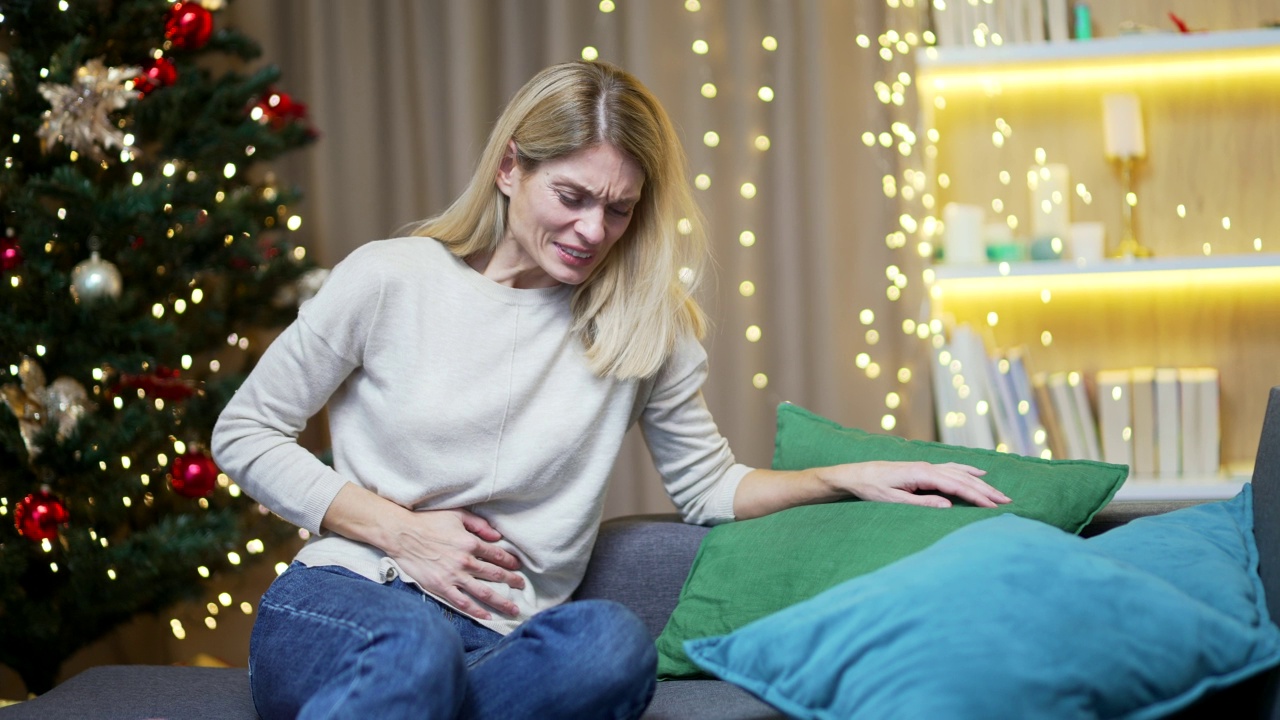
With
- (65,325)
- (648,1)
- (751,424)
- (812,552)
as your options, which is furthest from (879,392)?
(65,325)

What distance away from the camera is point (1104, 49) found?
2336 mm

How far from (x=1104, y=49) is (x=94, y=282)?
1957 millimetres

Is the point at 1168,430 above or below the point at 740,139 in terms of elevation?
below

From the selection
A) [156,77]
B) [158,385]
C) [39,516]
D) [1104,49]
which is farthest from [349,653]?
[1104,49]

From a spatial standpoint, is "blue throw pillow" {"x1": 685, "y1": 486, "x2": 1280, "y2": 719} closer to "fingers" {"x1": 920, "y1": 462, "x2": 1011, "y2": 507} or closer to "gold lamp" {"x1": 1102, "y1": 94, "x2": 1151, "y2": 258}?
"fingers" {"x1": 920, "y1": 462, "x2": 1011, "y2": 507}

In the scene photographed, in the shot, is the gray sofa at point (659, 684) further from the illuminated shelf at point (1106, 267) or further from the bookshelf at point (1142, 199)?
the bookshelf at point (1142, 199)

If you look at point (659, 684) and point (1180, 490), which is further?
point (1180, 490)

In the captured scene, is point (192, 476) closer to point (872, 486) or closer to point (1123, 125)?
point (872, 486)

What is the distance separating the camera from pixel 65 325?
1999 millimetres

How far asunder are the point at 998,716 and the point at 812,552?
1.47 feet

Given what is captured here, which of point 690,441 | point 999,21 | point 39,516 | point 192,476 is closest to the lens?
point 690,441

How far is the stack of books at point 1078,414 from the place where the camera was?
2.33 meters

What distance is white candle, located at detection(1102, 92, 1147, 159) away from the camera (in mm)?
2383

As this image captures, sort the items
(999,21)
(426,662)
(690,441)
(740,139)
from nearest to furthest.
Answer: (426,662), (690,441), (999,21), (740,139)
